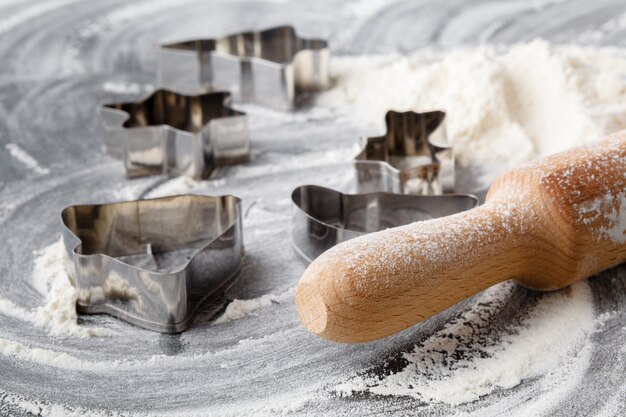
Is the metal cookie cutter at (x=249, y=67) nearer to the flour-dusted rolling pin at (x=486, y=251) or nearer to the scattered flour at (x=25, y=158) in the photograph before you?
the scattered flour at (x=25, y=158)

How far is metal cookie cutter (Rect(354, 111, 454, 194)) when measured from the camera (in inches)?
44.5

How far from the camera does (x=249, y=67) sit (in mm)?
1506

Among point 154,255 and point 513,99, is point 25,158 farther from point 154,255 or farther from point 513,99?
point 513,99

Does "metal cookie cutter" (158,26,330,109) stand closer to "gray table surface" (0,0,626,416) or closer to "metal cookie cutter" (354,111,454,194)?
"gray table surface" (0,0,626,416)

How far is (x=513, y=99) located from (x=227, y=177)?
455 millimetres

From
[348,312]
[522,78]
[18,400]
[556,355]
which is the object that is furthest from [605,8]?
[18,400]

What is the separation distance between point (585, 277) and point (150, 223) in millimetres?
503

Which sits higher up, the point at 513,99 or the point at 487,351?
the point at 513,99

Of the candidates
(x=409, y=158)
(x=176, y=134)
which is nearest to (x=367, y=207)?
(x=409, y=158)

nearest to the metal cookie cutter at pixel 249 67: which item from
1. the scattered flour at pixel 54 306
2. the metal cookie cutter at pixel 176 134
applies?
the metal cookie cutter at pixel 176 134

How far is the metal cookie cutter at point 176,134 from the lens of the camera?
4.03 feet

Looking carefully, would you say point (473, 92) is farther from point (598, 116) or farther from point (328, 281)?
point (328, 281)

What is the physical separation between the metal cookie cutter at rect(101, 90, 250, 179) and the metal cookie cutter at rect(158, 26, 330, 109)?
0.53ft

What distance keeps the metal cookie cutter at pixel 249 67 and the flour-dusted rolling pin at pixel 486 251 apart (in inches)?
Result: 24.0
